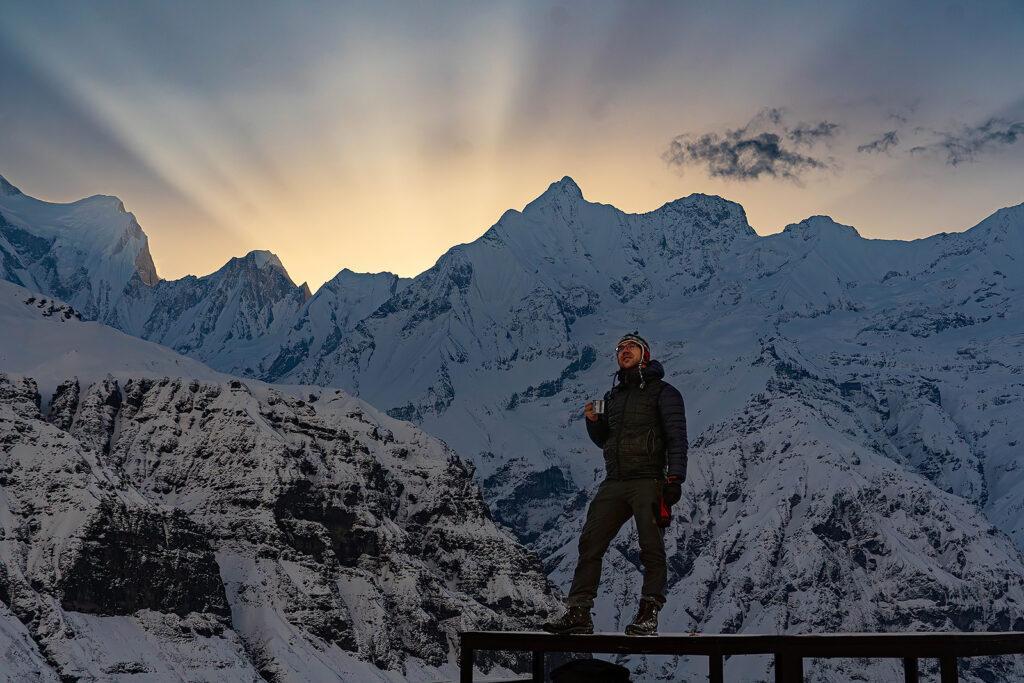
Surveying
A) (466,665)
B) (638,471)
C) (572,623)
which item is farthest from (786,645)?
(638,471)

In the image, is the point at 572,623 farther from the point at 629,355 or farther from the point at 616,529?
the point at 629,355

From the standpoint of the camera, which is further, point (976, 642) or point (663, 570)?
point (663, 570)

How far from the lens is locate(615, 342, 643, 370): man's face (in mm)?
15578

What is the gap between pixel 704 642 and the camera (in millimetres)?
11703

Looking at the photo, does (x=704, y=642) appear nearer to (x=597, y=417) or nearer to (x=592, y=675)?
(x=592, y=675)

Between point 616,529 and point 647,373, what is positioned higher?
point 647,373

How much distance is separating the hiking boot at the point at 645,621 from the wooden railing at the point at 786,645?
48 cm

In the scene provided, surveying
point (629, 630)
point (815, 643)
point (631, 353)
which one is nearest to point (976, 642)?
point (815, 643)

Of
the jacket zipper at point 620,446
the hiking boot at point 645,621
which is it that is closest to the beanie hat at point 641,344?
the jacket zipper at point 620,446

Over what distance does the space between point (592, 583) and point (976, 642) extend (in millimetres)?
4922

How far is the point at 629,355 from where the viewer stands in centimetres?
1561

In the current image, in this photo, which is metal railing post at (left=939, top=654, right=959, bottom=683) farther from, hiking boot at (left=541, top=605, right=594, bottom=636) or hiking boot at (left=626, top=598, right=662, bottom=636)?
hiking boot at (left=541, top=605, right=594, bottom=636)

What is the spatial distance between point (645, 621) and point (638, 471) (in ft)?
6.06

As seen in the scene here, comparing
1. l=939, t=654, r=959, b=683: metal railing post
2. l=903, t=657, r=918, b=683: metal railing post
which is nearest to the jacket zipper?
l=903, t=657, r=918, b=683: metal railing post
